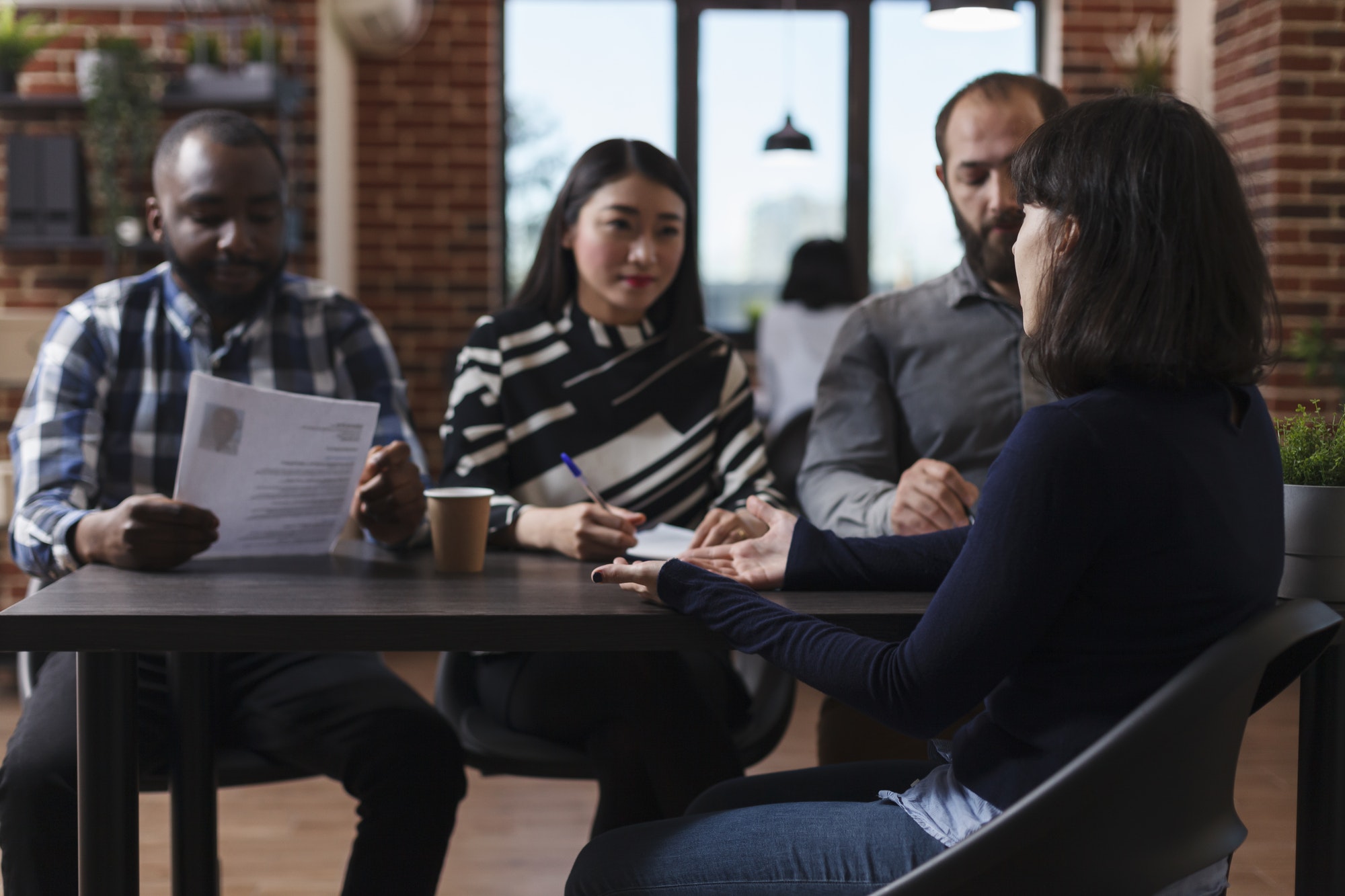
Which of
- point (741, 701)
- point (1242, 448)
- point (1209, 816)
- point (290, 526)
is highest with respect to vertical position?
point (1242, 448)

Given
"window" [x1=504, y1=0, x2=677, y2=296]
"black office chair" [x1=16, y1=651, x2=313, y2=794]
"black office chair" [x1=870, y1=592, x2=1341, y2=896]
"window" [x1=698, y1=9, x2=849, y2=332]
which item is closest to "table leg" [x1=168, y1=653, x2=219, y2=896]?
A: "black office chair" [x1=16, y1=651, x2=313, y2=794]

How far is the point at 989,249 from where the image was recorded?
1731 mm

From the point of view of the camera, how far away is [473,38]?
4688 mm

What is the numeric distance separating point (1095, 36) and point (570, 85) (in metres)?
2.16

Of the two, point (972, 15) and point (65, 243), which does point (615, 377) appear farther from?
point (65, 243)

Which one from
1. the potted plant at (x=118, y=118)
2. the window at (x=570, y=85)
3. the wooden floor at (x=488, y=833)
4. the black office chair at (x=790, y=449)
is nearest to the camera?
the wooden floor at (x=488, y=833)

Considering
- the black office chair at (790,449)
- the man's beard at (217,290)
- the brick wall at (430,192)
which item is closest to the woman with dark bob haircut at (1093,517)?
the man's beard at (217,290)

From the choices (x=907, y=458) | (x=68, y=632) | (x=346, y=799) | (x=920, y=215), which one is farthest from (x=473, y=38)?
(x=68, y=632)

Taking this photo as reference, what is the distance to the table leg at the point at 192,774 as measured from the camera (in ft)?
4.55

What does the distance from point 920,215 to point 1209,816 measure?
450cm

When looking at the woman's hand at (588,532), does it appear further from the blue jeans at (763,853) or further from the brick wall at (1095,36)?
the brick wall at (1095,36)

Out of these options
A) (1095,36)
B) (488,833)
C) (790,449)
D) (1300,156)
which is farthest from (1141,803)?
(1095,36)

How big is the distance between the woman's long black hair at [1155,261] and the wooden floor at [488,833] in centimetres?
150

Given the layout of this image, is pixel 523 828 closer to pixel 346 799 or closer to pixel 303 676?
pixel 346 799
